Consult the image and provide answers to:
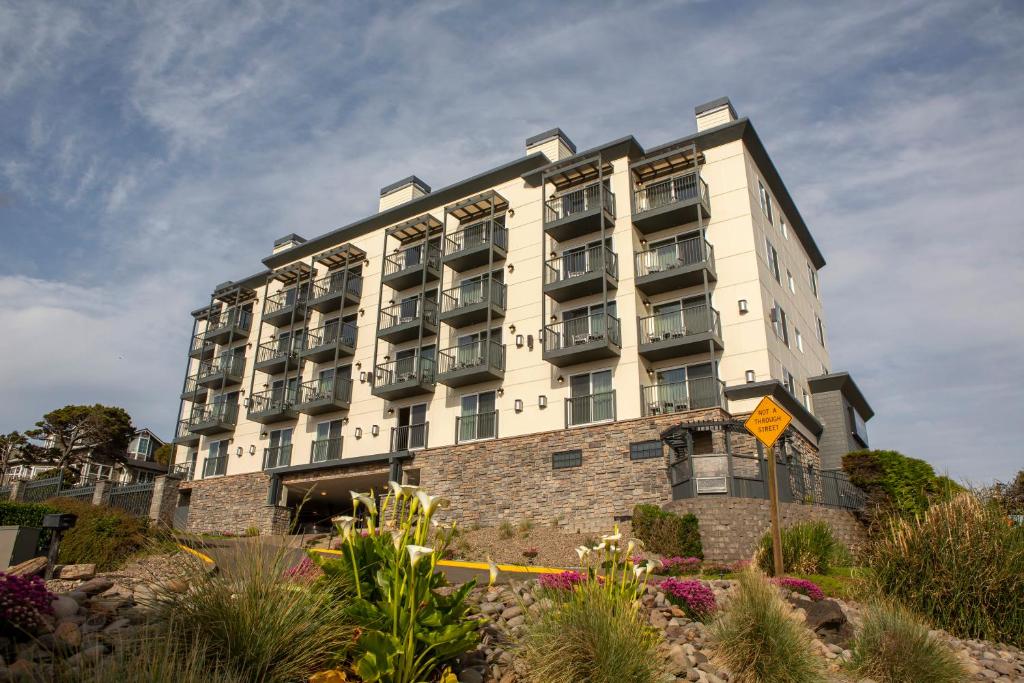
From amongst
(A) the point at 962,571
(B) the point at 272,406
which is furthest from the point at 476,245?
(A) the point at 962,571

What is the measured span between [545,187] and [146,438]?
5053 cm

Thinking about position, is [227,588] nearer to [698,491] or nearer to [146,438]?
[698,491]

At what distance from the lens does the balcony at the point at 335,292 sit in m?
35.2

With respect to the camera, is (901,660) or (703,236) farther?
(703,236)

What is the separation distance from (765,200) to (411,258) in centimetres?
1618

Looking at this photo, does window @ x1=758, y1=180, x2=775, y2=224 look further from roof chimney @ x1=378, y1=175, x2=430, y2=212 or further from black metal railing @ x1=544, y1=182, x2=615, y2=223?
roof chimney @ x1=378, y1=175, x2=430, y2=212

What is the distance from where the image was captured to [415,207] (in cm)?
3538

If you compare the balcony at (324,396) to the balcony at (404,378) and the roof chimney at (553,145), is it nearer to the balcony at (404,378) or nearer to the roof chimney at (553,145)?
the balcony at (404,378)

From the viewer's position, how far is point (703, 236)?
25984 millimetres

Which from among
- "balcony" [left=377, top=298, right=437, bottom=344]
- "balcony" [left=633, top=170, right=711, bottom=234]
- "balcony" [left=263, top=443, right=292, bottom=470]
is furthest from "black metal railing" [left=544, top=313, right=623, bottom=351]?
"balcony" [left=263, top=443, right=292, bottom=470]

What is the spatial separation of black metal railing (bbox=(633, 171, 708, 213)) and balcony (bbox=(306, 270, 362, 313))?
1518 centimetres

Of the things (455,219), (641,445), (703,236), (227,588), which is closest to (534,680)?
(227,588)

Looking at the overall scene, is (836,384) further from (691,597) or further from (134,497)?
(134,497)

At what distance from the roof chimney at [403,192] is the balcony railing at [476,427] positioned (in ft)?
43.4
